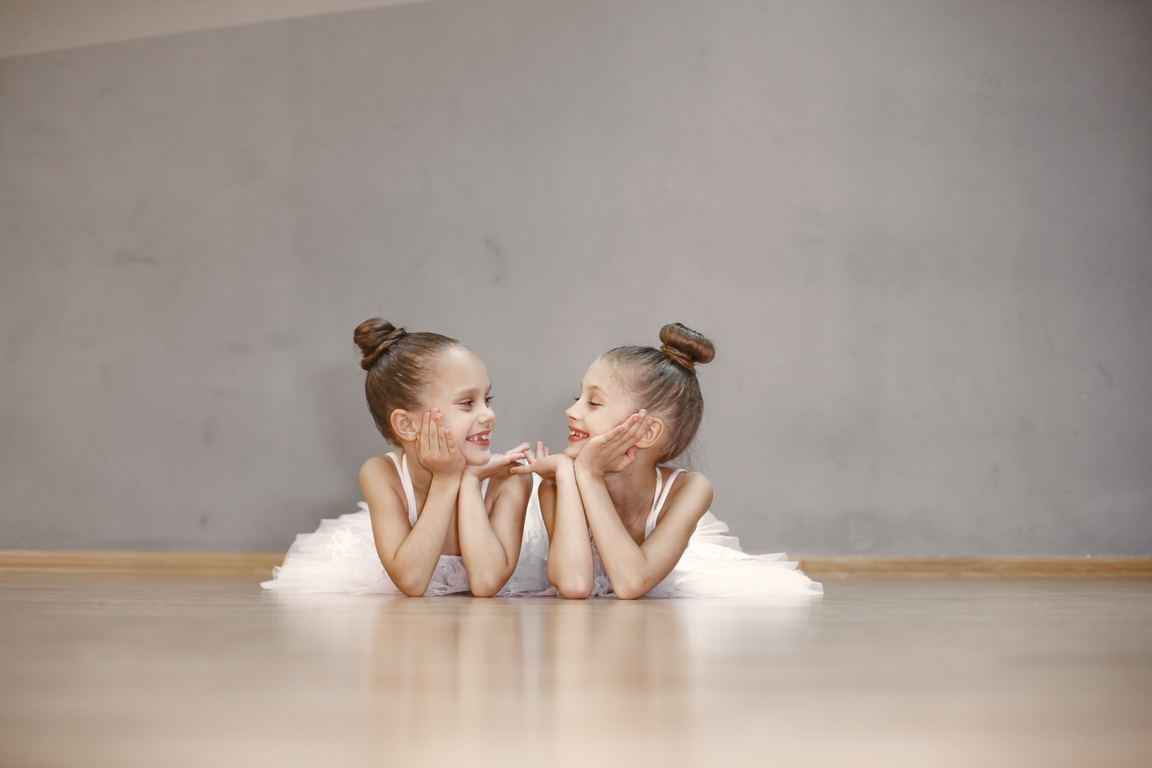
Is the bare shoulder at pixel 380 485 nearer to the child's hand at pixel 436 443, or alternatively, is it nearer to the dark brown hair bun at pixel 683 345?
the child's hand at pixel 436 443

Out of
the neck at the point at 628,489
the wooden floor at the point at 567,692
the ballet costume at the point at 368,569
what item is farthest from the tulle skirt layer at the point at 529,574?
the wooden floor at the point at 567,692

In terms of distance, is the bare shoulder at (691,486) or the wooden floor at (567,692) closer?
the wooden floor at (567,692)

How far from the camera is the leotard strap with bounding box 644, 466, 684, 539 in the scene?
138 centimetres

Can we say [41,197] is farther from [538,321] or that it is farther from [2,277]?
[538,321]

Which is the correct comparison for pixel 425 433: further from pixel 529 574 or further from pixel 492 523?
pixel 529 574

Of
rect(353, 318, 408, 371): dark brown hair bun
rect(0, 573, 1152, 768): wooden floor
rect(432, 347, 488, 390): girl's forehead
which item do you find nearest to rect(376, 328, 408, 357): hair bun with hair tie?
rect(353, 318, 408, 371): dark brown hair bun

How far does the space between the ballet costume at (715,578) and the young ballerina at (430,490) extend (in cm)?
18

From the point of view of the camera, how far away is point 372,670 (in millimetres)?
434

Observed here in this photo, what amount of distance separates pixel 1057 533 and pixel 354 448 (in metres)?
1.87

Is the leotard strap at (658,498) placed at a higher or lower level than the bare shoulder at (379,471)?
lower

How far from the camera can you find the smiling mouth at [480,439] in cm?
136

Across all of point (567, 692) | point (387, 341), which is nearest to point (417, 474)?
point (387, 341)

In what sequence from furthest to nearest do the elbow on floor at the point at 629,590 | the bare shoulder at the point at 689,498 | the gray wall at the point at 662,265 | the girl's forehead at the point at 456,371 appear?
1. the gray wall at the point at 662,265
2. the girl's forehead at the point at 456,371
3. the bare shoulder at the point at 689,498
4. the elbow on floor at the point at 629,590

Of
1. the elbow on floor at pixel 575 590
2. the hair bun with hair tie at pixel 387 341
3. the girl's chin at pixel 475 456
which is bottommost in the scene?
the elbow on floor at pixel 575 590
